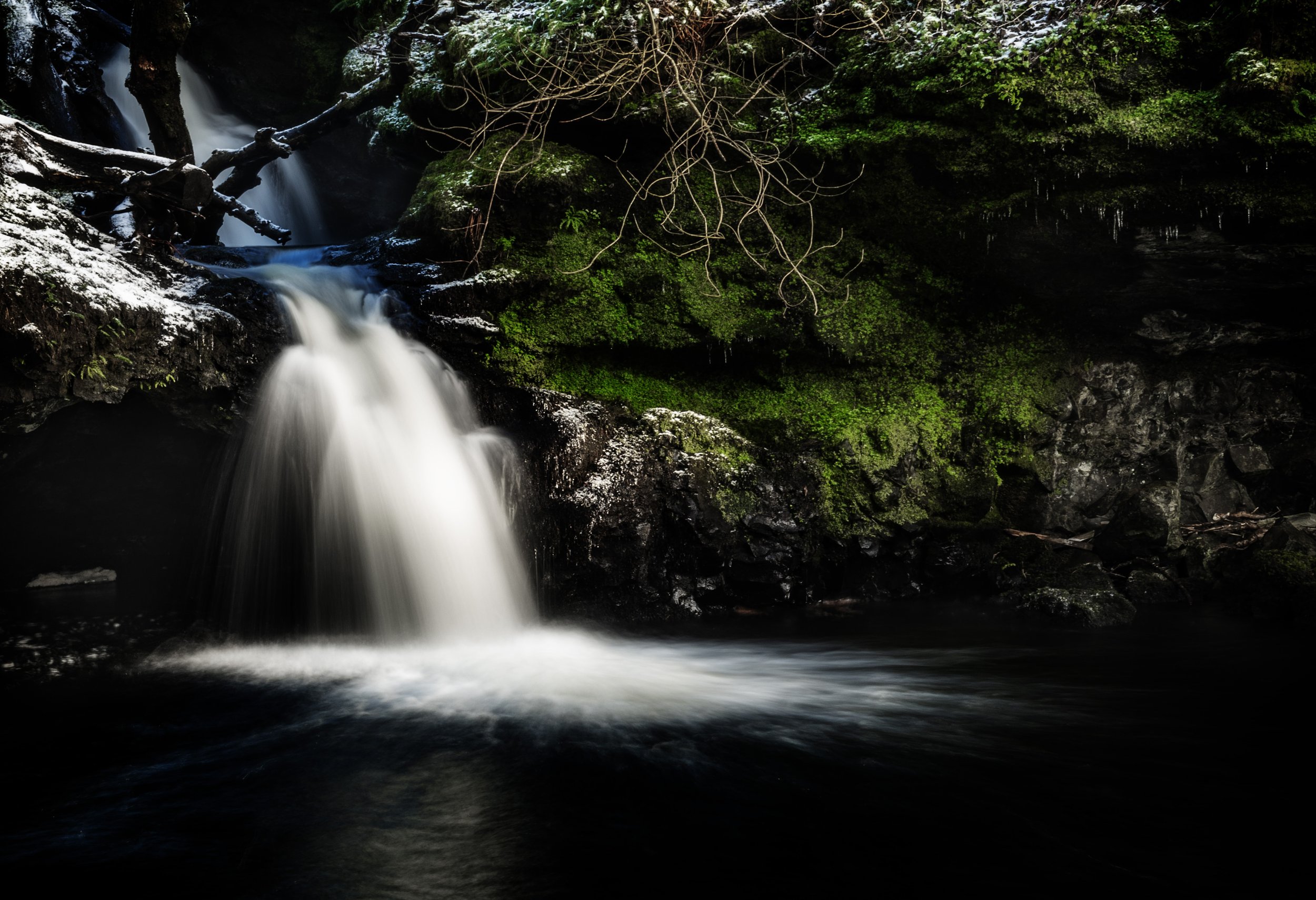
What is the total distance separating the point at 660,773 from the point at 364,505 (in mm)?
3649

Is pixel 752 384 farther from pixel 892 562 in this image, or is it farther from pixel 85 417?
pixel 85 417

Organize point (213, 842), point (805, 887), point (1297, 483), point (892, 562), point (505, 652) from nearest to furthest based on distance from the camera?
point (805, 887)
point (213, 842)
point (505, 652)
point (892, 562)
point (1297, 483)

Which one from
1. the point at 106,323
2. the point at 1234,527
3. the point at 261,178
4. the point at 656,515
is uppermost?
the point at 261,178

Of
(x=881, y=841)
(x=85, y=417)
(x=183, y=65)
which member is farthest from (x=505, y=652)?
(x=183, y=65)

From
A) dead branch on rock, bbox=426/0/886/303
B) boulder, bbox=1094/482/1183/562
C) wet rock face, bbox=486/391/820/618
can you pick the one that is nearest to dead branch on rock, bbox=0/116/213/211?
dead branch on rock, bbox=426/0/886/303

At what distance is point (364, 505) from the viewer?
5977 millimetres

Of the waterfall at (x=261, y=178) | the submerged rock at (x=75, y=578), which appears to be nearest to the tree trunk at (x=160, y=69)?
the waterfall at (x=261, y=178)

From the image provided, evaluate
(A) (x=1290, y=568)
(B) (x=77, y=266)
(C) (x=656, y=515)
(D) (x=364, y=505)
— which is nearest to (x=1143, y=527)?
(A) (x=1290, y=568)

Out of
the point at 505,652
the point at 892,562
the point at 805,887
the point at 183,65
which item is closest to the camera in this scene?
the point at 805,887

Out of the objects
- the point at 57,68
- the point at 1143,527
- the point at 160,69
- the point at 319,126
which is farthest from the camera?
the point at 319,126

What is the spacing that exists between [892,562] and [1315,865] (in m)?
4.32

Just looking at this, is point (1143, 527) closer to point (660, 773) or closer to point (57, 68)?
point (660, 773)

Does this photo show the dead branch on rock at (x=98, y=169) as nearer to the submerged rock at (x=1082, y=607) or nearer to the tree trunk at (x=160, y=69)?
the tree trunk at (x=160, y=69)

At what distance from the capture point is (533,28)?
723cm
